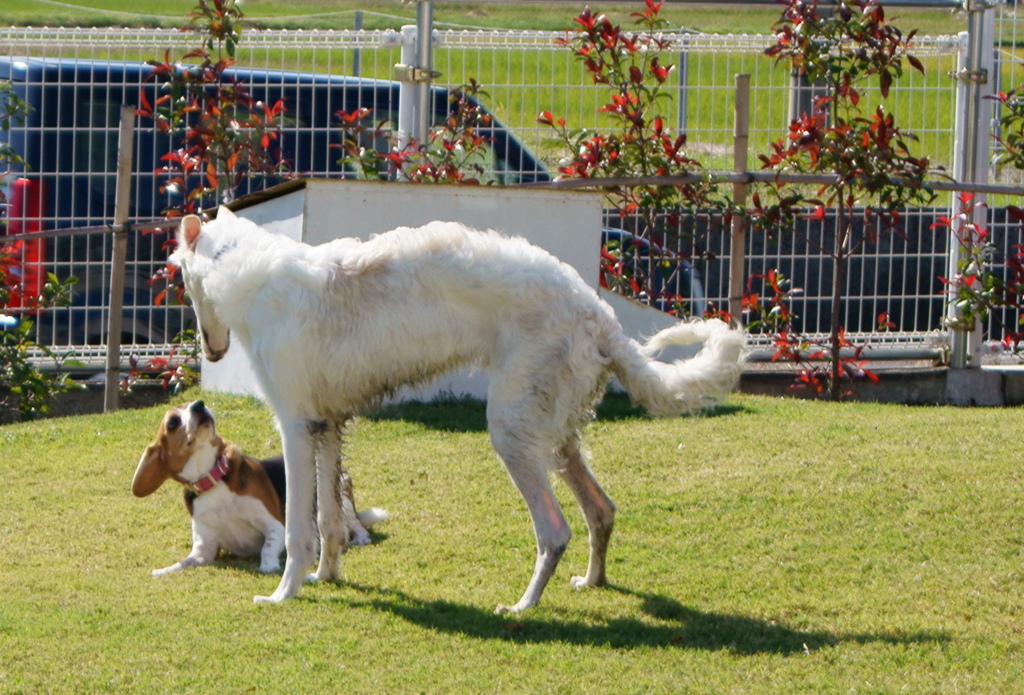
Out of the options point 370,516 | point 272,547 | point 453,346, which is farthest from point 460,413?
point 453,346

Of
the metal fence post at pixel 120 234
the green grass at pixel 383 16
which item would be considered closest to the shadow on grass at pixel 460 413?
the metal fence post at pixel 120 234

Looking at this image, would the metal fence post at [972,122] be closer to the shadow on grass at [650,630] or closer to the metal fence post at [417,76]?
the metal fence post at [417,76]

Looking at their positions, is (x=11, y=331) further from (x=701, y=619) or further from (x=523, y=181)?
(x=701, y=619)

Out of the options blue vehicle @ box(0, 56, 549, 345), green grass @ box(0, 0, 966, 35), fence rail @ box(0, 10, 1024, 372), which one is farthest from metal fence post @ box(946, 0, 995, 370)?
green grass @ box(0, 0, 966, 35)

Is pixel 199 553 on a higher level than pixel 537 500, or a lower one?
lower

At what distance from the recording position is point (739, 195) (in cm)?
816

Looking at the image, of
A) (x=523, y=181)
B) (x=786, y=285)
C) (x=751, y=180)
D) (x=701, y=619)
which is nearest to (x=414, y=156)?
(x=523, y=181)

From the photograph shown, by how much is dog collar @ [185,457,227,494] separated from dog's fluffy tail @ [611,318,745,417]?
66.8 inches

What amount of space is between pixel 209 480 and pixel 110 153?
156 inches

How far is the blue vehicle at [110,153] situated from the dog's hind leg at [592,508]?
13.3 feet

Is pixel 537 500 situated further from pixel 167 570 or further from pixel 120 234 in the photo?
pixel 120 234

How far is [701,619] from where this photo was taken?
4332 mm

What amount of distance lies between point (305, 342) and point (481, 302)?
0.64 m

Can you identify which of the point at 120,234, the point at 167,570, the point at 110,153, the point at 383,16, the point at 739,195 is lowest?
the point at 167,570
